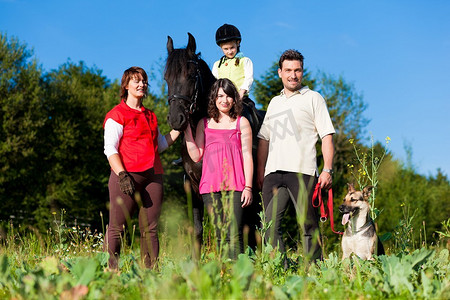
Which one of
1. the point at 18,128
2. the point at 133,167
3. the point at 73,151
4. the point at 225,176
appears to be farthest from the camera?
the point at 73,151

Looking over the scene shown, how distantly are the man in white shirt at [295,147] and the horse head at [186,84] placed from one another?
0.93 m

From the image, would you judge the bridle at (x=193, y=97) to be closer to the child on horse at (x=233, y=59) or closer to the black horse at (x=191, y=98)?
the black horse at (x=191, y=98)

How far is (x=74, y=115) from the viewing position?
26.0 metres

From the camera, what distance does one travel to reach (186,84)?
15.6 feet

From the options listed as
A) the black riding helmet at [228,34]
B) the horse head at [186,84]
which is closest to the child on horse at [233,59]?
the black riding helmet at [228,34]

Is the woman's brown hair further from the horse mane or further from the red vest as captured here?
the red vest

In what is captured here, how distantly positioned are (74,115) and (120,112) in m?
23.1

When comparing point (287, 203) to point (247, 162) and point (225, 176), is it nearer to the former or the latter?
point (247, 162)

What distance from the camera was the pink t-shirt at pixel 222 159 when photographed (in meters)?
4.44

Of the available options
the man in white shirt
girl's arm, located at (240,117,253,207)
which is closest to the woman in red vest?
girl's arm, located at (240,117,253,207)

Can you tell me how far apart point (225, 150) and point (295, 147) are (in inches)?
29.4

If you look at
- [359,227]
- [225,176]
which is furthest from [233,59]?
[225,176]

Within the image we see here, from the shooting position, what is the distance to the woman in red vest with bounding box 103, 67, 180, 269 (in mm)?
4340

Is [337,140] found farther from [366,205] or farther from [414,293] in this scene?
[414,293]
